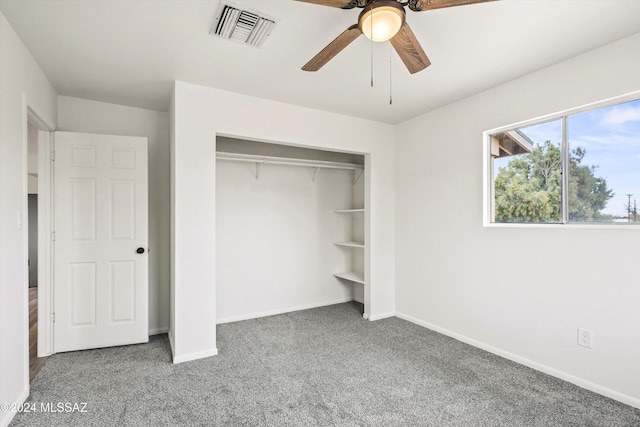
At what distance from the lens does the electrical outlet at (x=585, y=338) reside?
89.0 inches

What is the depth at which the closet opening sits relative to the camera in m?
3.77

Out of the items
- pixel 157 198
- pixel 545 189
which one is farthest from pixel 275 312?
pixel 545 189

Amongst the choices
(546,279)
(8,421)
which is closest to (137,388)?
(8,421)

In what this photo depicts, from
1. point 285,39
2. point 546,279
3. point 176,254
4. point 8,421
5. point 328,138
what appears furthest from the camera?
point 328,138

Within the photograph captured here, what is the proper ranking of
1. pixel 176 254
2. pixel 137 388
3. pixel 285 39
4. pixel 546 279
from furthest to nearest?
pixel 176 254
pixel 546 279
pixel 137 388
pixel 285 39

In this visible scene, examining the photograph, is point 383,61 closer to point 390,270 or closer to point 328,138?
point 328,138

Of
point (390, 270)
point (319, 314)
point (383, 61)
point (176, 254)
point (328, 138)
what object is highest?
point (383, 61)

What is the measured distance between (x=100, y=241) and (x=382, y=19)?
303cm

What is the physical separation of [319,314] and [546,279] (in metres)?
2.43

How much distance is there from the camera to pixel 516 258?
2.71 m

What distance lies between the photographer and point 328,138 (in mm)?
3529

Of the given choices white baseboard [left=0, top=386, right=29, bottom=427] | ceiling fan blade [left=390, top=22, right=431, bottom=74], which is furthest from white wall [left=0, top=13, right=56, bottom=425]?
ceiling fan blade [left=390, top=22, right=431, bottom=74]

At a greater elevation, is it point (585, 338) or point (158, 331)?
point (585, 338)

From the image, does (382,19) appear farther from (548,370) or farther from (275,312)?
(275,312)
